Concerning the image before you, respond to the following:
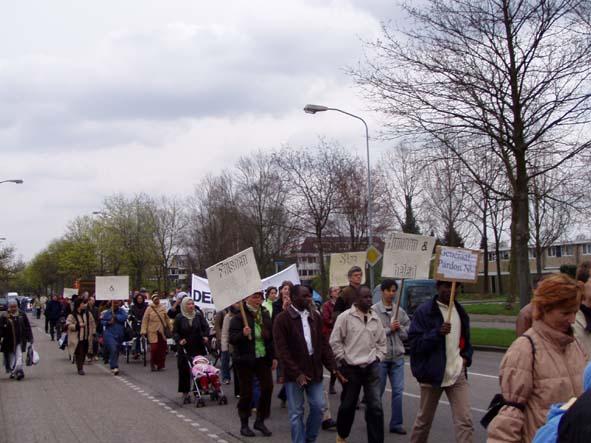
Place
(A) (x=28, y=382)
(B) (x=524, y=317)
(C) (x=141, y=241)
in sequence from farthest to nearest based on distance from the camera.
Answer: (C) (x=141, y=241) → (A) (x=28, y=382) → (B) (x=524, y=317)

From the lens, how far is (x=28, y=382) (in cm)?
1823

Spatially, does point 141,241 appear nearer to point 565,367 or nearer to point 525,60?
point 525,60

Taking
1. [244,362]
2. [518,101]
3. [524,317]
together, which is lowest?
[244,362]

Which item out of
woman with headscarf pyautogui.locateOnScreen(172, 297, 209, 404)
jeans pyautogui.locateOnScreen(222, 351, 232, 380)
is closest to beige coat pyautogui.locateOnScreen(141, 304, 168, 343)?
jeans pyautogui.locateOnScreen(222, 351, 232, 380)

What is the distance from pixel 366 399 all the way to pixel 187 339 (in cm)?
595

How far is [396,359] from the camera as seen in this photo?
425 inches

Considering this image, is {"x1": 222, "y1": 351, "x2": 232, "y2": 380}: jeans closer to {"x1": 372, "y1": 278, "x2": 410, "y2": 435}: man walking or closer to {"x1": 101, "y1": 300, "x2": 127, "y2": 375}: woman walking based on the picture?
{"x1": 101, "y1": 300, "x2": 127, "y2": 375}: woman walking

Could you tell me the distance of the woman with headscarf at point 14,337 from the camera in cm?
1828

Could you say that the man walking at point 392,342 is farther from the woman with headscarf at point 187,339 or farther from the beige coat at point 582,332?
the woman with headscarf at point 187,339

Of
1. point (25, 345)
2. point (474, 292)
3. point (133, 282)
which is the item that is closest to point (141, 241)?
point (133, 282)

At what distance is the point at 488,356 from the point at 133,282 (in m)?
54.7

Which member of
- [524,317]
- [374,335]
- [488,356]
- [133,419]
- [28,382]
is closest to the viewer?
[524,317]

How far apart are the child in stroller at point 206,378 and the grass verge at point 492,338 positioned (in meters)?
8.91

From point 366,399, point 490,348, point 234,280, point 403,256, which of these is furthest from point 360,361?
point 490,348
